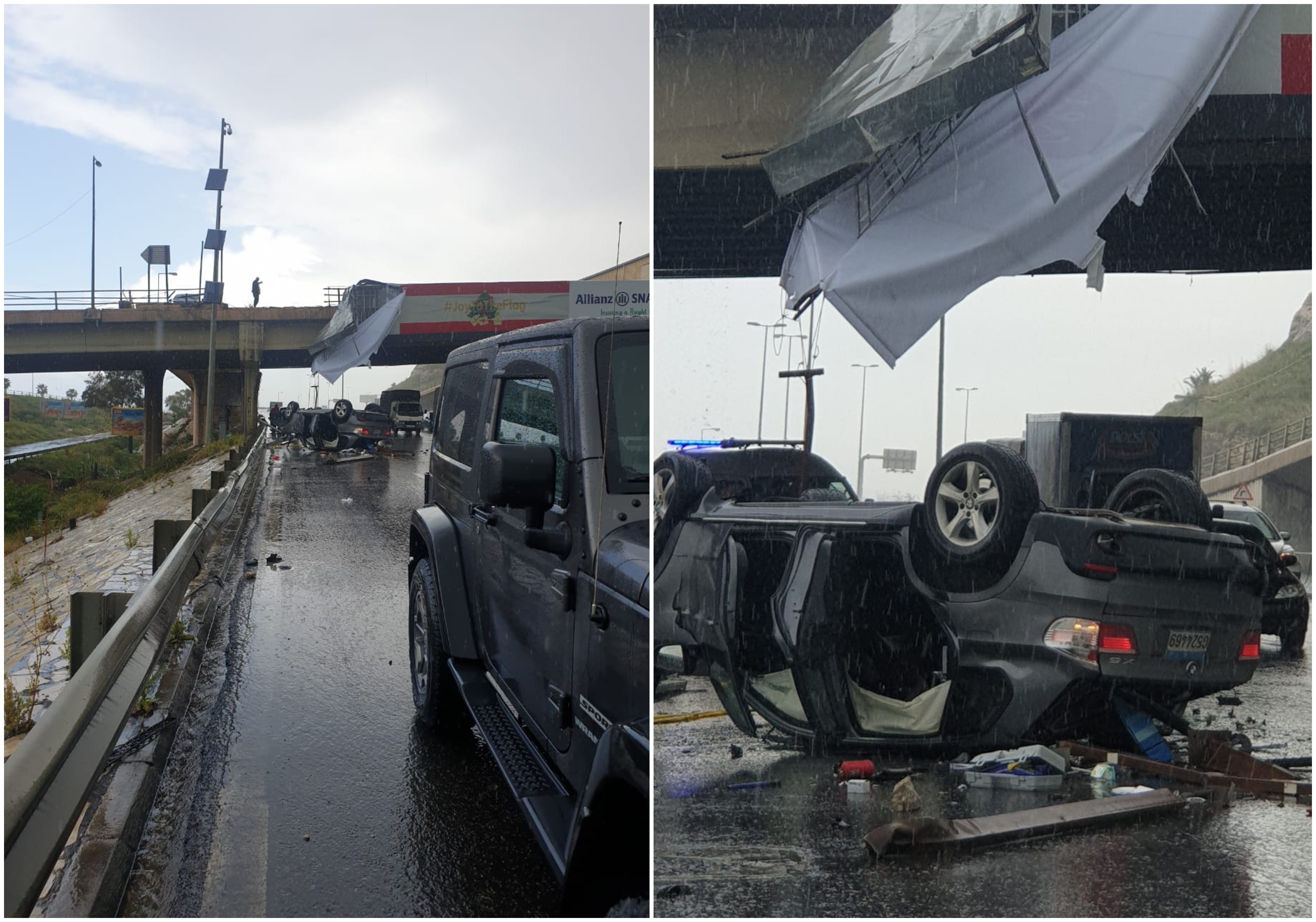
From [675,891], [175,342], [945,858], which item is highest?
[175,342]

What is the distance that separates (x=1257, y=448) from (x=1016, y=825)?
117 centimetres

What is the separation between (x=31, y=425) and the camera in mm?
4594

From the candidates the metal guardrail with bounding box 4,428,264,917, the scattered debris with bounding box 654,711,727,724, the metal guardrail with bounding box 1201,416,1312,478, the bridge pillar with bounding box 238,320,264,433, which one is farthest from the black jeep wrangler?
the bridge pillar with bounding box 238,320,264,433

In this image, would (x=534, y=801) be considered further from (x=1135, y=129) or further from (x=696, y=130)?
(x=1135, y=129)

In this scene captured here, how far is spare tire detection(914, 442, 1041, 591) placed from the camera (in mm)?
2242

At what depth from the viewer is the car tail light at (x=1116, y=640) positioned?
2285 mm

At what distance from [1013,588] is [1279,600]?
791mm

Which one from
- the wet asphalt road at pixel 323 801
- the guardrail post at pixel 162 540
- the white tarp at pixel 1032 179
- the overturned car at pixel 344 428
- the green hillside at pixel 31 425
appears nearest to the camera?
the white tarp at pixel 1032 179

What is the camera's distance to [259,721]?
497 cm

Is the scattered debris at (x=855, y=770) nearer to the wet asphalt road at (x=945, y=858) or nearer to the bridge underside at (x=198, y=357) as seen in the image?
the wet asphalt road at (x=945, y=858)

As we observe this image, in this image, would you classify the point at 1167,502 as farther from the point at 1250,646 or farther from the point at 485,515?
the point at 485,515

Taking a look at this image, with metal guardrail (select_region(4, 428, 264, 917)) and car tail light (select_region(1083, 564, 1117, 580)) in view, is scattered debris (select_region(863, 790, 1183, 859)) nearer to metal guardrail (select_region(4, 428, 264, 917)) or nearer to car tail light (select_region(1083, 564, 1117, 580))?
car tail light (select_region(1083, 564, 1117, 580))

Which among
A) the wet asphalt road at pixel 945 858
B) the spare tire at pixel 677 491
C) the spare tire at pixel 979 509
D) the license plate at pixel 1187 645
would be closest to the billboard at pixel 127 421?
the spare tire at pixel 677 491

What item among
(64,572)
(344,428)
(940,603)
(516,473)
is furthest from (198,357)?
(344,428)
